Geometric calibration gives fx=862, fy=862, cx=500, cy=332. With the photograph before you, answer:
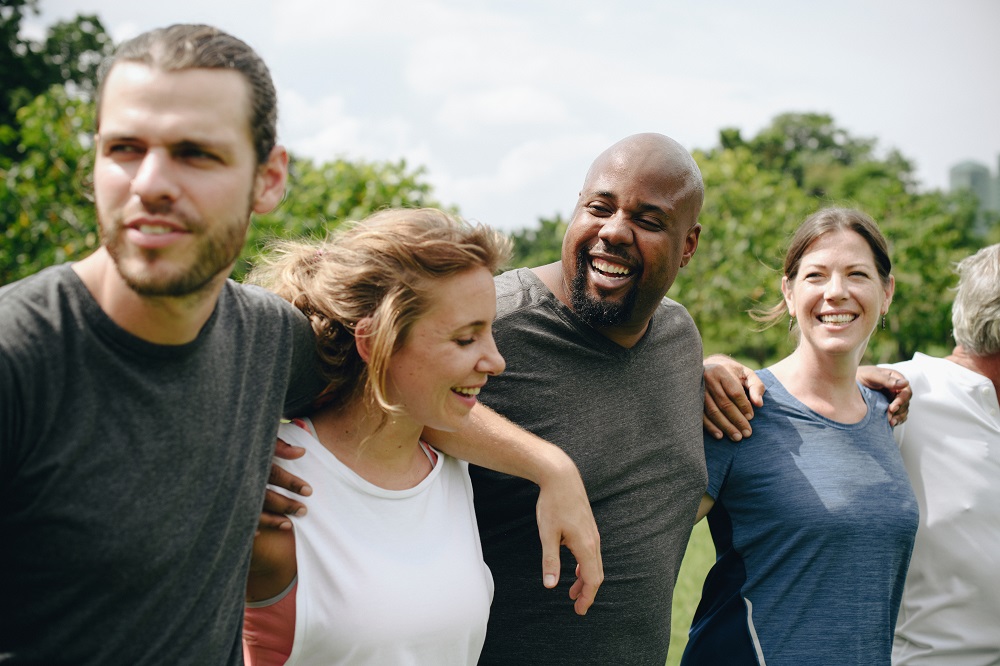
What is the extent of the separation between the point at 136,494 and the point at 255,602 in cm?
62

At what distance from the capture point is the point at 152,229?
165cm

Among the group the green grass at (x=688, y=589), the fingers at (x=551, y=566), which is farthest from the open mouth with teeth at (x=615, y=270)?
the green grass at (x=688, y=589)

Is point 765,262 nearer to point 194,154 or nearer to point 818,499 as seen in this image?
point 818,499

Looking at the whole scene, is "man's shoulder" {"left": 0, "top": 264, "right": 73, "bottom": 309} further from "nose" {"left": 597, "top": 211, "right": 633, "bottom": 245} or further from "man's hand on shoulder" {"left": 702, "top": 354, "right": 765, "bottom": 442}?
"man's hand on shoulder" {"left": 702, "top": 354, "right": 765, "bottom": 442}

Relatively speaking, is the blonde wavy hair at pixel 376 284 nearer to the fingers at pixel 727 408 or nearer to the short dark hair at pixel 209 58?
the short dark hair at pixel 209 58

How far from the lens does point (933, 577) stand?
3293 millimetres

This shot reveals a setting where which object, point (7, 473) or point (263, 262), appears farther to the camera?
point (263, 262)

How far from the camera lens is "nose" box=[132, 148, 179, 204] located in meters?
1.63

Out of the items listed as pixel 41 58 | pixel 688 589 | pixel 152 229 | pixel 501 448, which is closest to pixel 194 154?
pixel 152 229

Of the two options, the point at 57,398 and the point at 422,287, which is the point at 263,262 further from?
the point at 57,398

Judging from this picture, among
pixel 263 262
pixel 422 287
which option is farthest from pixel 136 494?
pixel 263 262

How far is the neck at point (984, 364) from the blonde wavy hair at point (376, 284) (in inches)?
93.2

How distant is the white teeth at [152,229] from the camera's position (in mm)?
1647

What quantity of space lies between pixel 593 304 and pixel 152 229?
5.05 ft
